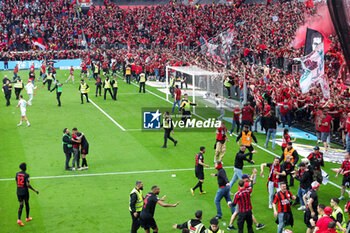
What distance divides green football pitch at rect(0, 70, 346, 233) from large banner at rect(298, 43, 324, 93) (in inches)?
146

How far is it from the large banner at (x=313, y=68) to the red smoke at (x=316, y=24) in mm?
15432

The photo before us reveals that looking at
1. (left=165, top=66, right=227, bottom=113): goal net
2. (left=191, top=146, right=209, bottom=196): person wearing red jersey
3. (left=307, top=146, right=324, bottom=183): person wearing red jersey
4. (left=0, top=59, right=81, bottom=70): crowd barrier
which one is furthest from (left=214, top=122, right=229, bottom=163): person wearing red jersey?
(left=0, top=59, right=81, bottom=70): crowd barrier

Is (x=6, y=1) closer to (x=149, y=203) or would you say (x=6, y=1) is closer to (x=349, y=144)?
(x=349, y=144)

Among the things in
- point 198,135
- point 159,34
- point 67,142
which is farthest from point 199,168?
point 159,34

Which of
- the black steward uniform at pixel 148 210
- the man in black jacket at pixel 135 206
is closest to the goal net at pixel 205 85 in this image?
the man in black jacket at pixel 135 206

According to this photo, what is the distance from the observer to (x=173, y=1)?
73.2 metres

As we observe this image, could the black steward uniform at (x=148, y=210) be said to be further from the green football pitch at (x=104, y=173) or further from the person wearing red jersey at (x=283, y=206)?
the person wearing red jersey at (x=283, y=206)

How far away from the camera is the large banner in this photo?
24.3 meters

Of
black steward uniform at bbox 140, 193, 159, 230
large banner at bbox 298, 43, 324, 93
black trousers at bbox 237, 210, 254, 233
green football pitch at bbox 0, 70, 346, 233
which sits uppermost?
large banner at bbox 298, 43, 324, 93

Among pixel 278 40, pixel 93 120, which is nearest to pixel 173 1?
pixel 278 40

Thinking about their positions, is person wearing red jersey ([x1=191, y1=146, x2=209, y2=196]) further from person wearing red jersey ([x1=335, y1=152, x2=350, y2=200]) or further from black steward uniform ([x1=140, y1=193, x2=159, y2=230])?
person wearing red jersey ([x1=335, y1=152, x2=350, y2=200])

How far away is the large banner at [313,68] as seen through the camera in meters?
24.3

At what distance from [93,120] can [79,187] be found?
1226 cm

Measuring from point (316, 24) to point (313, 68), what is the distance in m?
18.3
